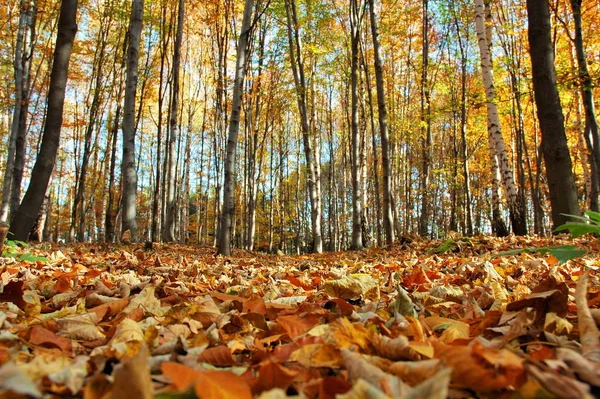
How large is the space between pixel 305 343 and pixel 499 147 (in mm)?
8881

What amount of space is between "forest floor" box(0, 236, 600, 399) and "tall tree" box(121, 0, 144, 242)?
231 inches

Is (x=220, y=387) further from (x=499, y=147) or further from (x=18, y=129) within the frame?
(x=18, y=129)

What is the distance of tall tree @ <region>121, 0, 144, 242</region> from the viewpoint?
7770 mm

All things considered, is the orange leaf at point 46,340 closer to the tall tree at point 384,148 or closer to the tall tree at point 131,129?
the tall tree at point 131,129

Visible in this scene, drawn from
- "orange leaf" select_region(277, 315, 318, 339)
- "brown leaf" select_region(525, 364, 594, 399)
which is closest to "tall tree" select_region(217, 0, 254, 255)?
"orange leaf" select_region(277, 315, 318, 339)

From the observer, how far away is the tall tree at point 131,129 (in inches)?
306

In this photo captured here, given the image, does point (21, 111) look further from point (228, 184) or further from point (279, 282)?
point (279, 282)

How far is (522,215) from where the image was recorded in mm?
7793

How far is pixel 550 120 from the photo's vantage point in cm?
540

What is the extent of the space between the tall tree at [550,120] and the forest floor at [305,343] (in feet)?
12.3

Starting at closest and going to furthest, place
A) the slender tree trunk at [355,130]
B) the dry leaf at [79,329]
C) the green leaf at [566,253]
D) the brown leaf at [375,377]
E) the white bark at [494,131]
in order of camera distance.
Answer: the brown leaf at [375,377]
the dry leaf at [79,329]
the green leaf at [566,253]
the white bark at [494,131]
the slender tree trunk at [355,130]

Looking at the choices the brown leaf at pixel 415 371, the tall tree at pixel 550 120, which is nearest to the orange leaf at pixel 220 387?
the brown leaf at pixel 415 371

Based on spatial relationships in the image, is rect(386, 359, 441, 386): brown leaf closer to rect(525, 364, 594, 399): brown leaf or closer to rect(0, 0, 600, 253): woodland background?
rect(525, 364, 594, 399): brown leaf

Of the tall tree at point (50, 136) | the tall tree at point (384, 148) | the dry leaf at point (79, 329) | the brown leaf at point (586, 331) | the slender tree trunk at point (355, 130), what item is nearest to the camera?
the brown leaf at point (586, 331)
